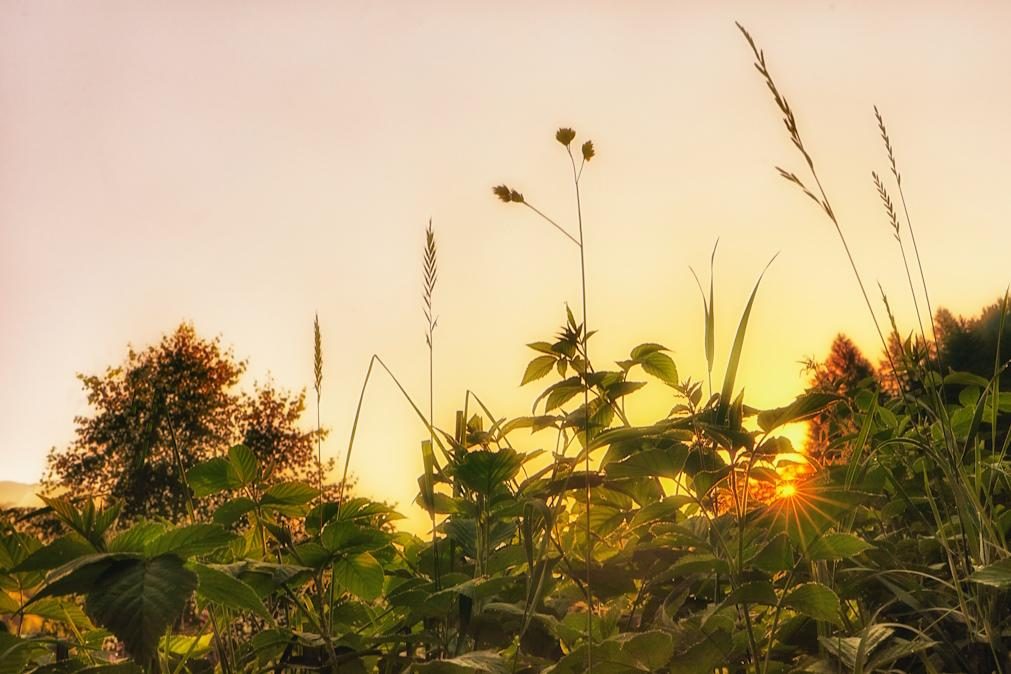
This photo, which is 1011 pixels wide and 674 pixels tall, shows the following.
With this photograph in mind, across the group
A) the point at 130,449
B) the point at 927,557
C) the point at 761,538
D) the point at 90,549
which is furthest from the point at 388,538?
the point at 130,449

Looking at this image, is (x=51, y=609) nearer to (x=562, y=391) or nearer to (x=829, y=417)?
(x=562, y=391)

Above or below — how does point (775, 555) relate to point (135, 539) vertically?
below

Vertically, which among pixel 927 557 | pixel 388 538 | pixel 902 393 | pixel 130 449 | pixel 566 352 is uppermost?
pixel 130 449

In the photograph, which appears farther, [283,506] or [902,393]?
[902,393]

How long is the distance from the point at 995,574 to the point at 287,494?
1.04 m

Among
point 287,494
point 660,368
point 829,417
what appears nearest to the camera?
point 287,494

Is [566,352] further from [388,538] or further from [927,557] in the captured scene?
[927,557]

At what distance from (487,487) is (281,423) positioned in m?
36.8

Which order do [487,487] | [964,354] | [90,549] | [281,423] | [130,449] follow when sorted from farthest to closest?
1. [964,354]
2. [281,423]
3. [130,449]
4. [487,487]
5. [90,549]

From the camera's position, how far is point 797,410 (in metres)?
1.24

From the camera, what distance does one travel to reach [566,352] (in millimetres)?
1497

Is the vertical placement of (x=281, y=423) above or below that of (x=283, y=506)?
above

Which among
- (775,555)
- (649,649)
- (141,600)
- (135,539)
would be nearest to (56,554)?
(135,539)

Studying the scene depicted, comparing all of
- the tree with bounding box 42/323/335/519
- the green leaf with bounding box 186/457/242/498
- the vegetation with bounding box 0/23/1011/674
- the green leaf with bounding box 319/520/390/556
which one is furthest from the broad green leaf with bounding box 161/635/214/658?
the tree with bounding box 42/323/335/519
